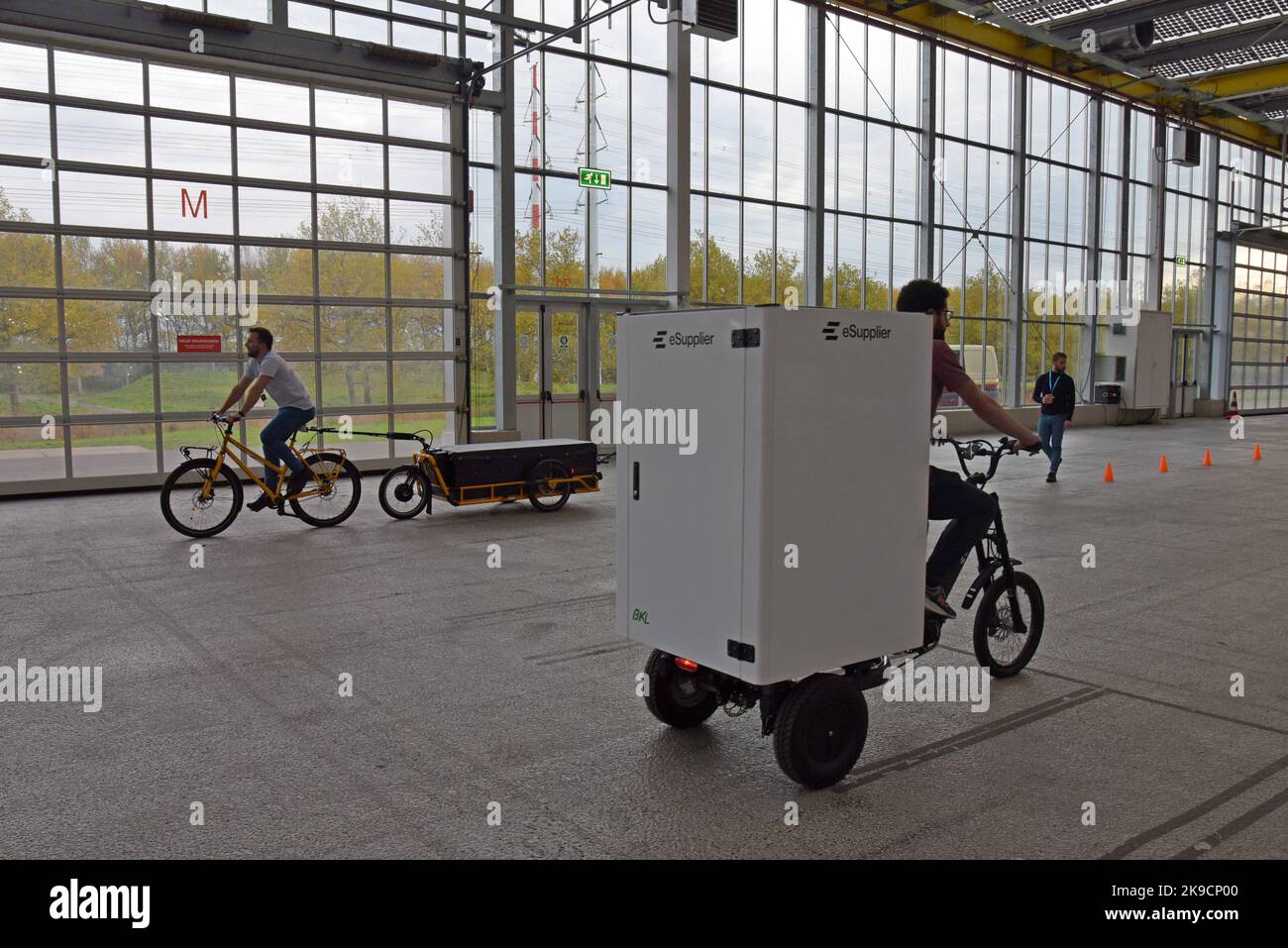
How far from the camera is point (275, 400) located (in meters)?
10.2

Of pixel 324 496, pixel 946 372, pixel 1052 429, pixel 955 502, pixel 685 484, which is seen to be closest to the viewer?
pixel 685 484

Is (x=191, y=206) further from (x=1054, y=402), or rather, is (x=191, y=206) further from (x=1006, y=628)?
(x=1054, y=402)

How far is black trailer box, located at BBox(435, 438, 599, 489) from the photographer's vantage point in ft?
35.7

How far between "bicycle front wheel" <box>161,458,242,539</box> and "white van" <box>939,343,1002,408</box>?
18.0m

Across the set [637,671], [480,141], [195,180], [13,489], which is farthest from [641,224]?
[637,671]

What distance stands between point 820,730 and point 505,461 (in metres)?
7.54

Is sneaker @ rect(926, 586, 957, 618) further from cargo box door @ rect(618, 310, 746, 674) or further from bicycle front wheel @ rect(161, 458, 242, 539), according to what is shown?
bicycle front wheel @ rect(161, 458, 242, 539)

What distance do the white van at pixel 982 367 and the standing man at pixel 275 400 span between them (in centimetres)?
1742

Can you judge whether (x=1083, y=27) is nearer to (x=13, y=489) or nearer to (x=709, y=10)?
(x=709, y=10)
